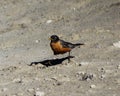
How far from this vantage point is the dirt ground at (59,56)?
10.1 meters

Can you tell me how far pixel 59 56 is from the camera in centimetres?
1408

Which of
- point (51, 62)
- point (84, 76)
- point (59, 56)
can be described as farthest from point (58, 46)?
point (84, 76)

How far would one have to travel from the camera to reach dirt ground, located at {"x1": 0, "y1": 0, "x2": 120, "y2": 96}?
33.1 ft

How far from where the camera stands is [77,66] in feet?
39.1

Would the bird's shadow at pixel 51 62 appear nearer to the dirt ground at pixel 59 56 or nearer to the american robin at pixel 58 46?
the dirt ground at pixel 59 56

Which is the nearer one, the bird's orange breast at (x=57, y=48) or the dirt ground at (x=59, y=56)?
the dirt ground at (x=59, y=56)

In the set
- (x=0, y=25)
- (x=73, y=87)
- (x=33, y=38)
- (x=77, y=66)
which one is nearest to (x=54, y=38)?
(x=77, y=66)

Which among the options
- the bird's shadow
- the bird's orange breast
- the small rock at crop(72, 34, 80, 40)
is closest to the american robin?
the bird's orange breast

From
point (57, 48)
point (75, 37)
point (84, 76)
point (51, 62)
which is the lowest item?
point (51, 62)

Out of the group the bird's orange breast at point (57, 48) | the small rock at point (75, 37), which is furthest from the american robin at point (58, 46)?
the small rock at point (75, 37)

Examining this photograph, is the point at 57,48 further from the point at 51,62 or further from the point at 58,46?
the point at 51,62

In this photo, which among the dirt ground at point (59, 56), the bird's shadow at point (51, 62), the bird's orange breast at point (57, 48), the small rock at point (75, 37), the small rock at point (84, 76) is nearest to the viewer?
the dirt ground at point (59, 56)

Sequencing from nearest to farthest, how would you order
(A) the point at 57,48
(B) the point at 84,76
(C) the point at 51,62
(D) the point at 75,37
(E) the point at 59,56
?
(B) the point at 84,76 < (A) the point at 57,48 < (C) the point at 51,62 < (E) the point at 59,56 < (D) the point at 75,37

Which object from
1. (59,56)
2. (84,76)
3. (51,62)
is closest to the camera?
(84,76)
